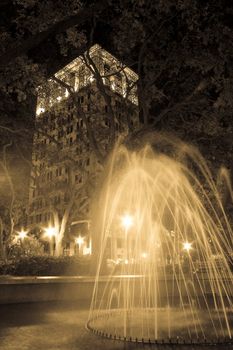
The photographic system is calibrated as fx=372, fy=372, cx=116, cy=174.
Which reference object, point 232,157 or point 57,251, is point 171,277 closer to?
point 232,157

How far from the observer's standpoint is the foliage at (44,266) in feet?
57.9

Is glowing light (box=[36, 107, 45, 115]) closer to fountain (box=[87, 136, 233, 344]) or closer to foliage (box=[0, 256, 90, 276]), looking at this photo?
fountain (box=[87, 136, 233, 344])

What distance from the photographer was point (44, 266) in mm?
18094

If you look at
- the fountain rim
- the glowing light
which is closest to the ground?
the fountain rim

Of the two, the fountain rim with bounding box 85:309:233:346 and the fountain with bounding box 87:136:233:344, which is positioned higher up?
the fountain with bounding box 87:136:233:344

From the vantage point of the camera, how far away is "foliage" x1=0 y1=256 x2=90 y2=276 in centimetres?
1764

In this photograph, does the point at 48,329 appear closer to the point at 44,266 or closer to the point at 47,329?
the point at 47,329

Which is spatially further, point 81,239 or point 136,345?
point 81,239

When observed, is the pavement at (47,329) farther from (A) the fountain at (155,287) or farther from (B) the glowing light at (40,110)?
(B) the glowing light at (40,110)

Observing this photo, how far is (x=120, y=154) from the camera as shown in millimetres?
20703

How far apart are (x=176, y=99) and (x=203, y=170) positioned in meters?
5.82

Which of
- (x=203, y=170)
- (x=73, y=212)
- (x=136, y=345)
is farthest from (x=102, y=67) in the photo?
(x=136, y=345)

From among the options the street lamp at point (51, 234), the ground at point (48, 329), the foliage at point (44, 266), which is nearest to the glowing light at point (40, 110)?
the street lamp at point (51, 234)

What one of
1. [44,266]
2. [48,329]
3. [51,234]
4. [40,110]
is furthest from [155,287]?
[51,234]
